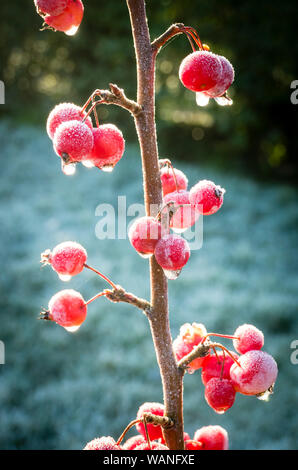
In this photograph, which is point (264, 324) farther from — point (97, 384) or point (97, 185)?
point (97, 185)

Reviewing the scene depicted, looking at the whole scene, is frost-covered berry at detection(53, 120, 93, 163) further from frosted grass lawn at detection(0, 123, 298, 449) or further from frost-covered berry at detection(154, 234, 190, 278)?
frosted grass lawn at detection(0, 123, 298, 449)

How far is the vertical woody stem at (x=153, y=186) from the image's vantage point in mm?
549

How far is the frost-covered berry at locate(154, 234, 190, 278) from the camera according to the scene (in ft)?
1.74

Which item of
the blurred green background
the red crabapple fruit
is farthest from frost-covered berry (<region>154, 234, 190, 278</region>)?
the blurred green background

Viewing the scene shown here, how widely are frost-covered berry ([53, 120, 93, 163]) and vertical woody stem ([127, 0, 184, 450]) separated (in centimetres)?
7

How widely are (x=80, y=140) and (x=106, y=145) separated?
0.05 m

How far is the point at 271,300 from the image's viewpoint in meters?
2.77

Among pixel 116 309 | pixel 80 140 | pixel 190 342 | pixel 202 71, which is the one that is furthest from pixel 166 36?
pixel 116 309

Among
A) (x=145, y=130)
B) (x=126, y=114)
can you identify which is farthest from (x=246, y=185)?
(x=145, y=130)

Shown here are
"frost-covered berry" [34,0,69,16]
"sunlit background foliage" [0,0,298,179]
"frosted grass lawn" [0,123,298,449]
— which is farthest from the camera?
"sunlit background foliage" [0,0,298,179]

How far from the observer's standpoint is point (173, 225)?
24.1 inches

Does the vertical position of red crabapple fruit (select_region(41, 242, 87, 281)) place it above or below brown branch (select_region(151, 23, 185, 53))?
below

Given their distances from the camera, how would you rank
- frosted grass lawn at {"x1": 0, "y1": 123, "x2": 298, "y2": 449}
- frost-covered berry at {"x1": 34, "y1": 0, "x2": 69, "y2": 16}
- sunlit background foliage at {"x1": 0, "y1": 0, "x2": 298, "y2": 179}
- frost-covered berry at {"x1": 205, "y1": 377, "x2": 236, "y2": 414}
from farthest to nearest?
1. sunlit background foliage at {"x1": 0, "y1": 0, "x2": 298, "y2": 179}
2. frosted grass lawn at {"x1": 0, "y1": 123, "x2": 298, "y2": 449}
3. frost-covered berry at {"x1": 205, "y1": 377, "x2": 236, "y2": 414}
4. frost-covered berry at {"x1": 34, "y1": 0, "x2": 69, "y2": 16}

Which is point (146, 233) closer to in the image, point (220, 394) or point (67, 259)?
point (67, 259)
